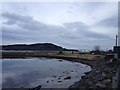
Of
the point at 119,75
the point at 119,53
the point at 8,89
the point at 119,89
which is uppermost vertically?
the point at 119,53

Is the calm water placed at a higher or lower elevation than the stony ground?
lower

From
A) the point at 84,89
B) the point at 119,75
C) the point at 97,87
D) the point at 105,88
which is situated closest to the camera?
the point at 119,75

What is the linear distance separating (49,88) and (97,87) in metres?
9.49

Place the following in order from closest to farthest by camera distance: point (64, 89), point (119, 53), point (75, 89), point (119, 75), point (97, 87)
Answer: point (119, 75)
point (119, 53)
point (97, 87)
point (75, 89)
point (64, 89)

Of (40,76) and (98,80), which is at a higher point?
(98,80)

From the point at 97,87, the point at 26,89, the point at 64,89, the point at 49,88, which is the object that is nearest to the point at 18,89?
the point at 26,89

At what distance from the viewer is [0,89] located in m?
25.0

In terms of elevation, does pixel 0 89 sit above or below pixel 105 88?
below

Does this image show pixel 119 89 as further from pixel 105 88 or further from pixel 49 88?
pixel 49 88

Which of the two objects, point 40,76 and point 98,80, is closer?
point 98,80

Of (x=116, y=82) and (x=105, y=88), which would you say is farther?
(x=105, y=88)

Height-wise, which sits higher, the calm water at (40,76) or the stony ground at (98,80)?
the stony ground at (98,80)

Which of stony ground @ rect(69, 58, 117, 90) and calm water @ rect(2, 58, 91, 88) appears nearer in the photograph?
stony ground @ rect(69, 58, 117, 90)

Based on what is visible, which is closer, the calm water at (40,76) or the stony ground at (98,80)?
the stony ground at (98,80)
